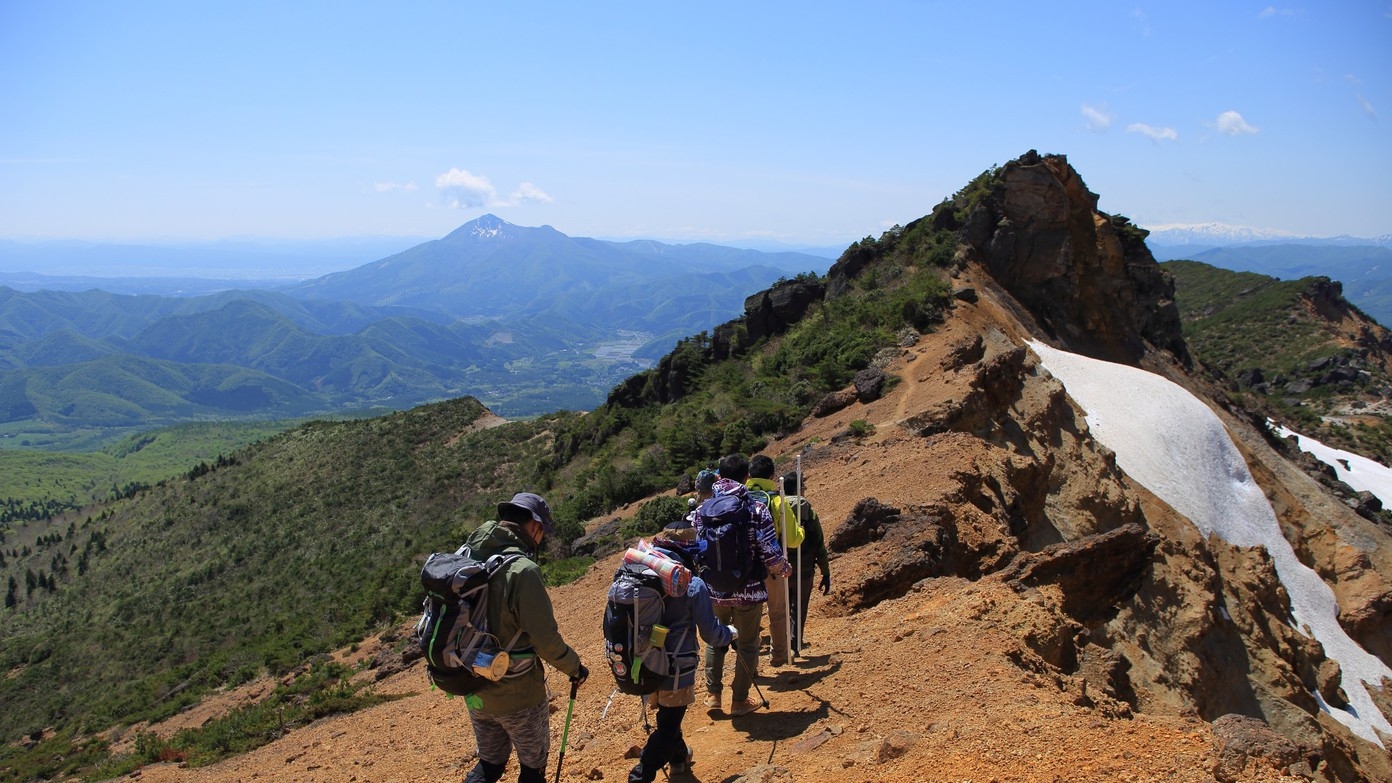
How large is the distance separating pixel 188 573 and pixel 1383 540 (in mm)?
39553

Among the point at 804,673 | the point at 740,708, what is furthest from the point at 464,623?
the point at 804,673

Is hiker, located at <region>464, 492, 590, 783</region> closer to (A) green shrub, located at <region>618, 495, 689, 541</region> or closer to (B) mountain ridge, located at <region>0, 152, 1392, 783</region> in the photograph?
(B) mountain ridge, located at <region>0, 152, 1392, 783</region>

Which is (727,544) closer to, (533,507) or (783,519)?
(783,519)

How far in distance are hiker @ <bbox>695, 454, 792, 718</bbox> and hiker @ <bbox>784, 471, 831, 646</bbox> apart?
1.04 metres

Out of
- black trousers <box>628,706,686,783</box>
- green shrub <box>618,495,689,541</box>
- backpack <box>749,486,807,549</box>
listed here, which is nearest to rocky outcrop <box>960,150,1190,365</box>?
green shrub <box>618,495,689,541</box>

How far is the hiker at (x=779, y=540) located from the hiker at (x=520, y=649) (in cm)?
213

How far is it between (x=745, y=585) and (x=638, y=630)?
52.1 inches

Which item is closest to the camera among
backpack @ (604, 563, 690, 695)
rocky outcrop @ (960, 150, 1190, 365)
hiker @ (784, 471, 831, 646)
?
backpack @ (604, 563, 690, 695)

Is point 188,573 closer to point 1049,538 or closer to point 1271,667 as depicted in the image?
point 1049,538

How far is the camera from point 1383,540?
942 inches

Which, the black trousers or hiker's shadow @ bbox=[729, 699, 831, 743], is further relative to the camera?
hiker's shadow @ bbox=[729, 699, 831, 743]

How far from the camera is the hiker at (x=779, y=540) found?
6.45 meters

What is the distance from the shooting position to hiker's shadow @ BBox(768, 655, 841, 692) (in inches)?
261

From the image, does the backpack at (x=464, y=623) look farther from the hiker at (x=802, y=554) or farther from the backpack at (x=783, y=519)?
the hiker at (x=802, y=554)
